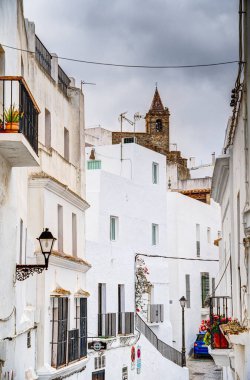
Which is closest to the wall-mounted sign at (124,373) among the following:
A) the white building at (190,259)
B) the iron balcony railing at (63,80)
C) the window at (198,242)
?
the white building at (190,259)

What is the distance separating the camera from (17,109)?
37.5 feet

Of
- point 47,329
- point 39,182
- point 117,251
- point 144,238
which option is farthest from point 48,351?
point 144,238

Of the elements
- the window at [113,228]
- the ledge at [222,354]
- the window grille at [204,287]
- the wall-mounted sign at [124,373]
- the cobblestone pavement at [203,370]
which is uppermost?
the window at [113,228]

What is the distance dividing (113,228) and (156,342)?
194 inches

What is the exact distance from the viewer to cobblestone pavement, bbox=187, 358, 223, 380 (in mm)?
33384

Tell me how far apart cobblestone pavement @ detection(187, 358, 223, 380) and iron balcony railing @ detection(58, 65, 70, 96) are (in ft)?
55.6

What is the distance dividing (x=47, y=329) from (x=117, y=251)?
38.2ft

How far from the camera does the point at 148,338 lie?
29.9 meters

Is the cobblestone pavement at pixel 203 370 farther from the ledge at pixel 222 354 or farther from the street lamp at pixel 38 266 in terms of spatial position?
the street lamp at pixel 38 266

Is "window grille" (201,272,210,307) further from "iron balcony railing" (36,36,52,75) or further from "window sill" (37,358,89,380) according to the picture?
"iron balcony railing" (36,36,52,75)

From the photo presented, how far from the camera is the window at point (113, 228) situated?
29.0 m

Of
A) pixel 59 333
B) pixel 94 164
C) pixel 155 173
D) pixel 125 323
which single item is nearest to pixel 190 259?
pixel 155 173

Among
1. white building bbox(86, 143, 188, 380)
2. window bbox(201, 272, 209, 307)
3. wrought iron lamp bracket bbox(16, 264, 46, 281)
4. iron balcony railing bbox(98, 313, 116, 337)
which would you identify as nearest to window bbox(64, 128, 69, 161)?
white building bbox(86, 143, 188, 380)

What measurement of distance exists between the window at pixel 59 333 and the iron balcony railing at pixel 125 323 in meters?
9.09
